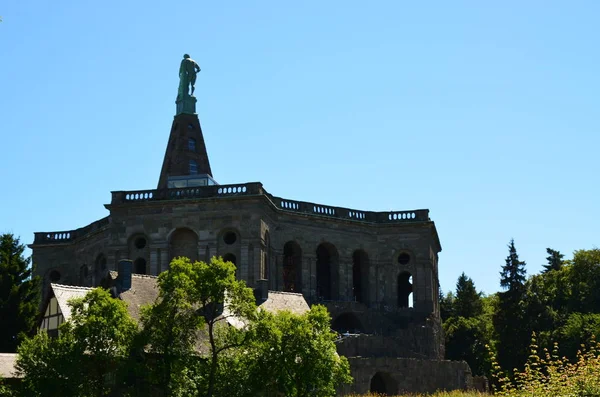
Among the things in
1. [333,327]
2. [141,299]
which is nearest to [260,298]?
[141,299]

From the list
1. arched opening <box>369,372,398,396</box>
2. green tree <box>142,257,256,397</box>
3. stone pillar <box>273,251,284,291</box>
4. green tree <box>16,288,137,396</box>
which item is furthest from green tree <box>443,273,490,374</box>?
green tree <box>16,288,137,396</box>

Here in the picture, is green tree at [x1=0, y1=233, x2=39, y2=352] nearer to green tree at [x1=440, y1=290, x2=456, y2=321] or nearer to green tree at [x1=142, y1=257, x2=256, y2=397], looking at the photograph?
green tree at [x1=142, y1=257, x2=256, y2=397]

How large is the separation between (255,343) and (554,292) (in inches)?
1974

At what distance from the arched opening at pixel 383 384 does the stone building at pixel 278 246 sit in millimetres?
1737

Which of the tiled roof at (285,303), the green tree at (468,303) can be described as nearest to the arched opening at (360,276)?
the tiled roof at (285,303)

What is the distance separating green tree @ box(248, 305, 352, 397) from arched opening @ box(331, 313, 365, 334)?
26218mm

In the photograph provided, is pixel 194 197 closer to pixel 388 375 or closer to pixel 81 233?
pixel 81 233

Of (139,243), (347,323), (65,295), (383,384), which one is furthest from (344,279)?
(65,295)

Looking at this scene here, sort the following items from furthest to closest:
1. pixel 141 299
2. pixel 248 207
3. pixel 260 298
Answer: pixel 248 207 < pixel 260 298 < pixel 141 299

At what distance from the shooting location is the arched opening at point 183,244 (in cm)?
6569

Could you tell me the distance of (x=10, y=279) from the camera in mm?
55625

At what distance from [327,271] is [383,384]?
57.7 feet

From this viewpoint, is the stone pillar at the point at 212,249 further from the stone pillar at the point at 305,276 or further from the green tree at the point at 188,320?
the green tree at the point at 188,320

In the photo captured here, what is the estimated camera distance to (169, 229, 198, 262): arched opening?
6569cm
